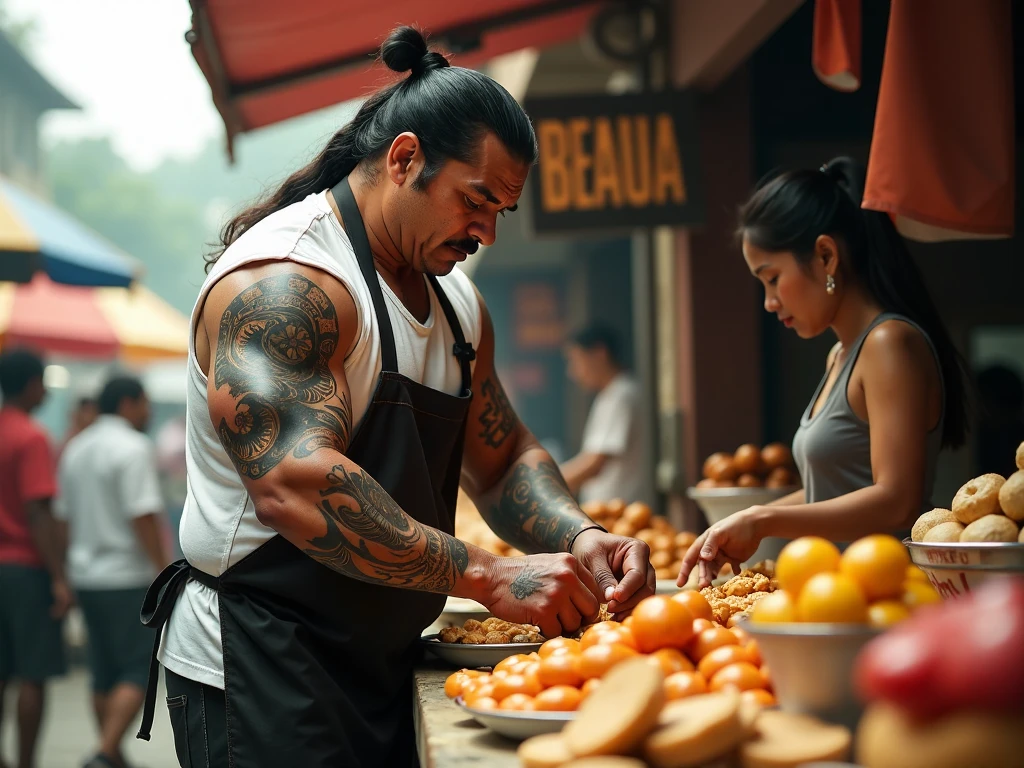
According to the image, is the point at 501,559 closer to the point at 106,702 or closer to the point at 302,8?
the point at 302,8

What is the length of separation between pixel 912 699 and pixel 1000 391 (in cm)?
562

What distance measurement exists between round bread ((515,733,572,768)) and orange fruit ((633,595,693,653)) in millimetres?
301

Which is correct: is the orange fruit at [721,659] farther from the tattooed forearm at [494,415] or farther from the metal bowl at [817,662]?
the tattooed forearm at [494,415]

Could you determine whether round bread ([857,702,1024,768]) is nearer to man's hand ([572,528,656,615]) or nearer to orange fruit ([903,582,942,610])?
orange fruit ([903,582,942,610])

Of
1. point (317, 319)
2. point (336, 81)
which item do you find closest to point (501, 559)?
point (317, 319)

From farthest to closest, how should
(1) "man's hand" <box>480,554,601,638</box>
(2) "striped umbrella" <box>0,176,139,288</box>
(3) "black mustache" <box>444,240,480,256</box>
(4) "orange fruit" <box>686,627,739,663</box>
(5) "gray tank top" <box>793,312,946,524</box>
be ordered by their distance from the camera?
(2) "striped umbrella" <box>0,176,139,288</box>, (5) "gray tank top" <box>793,312,946,524</box>, (3) "black mustache" <box>444,240,480,256</box>, (1) "man's hand" <box>480,554,601,638</box>, (4) "orange fruit" <box>686,627,739,663</box>

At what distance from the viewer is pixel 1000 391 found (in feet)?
20.4

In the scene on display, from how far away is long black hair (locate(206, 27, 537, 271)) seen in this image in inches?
99.0

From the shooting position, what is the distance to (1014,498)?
1.96 metres

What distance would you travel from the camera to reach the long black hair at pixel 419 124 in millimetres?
2516

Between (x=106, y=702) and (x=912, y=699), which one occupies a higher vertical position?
(x=912, y=699)

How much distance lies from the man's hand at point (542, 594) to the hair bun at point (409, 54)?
1190mm

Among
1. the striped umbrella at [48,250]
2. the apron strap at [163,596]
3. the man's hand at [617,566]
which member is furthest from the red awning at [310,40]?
the man's hand at [617,566]

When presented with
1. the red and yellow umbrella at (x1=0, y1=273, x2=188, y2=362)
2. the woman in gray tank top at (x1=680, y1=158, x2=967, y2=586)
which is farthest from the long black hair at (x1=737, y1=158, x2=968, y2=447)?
the red and yellow umbrella at (x1=0, y1=273, x2=188, y2=362)
